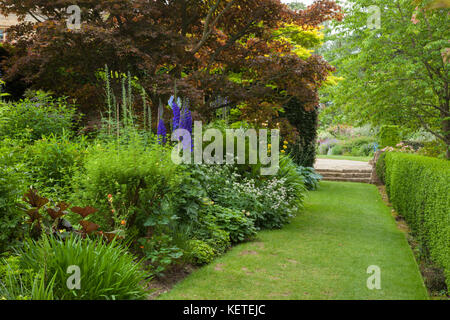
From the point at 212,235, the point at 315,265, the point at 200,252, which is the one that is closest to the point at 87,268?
the point at 200,252

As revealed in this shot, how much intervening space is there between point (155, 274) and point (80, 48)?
4679 mm

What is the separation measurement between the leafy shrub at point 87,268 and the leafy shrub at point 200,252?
4.14ft

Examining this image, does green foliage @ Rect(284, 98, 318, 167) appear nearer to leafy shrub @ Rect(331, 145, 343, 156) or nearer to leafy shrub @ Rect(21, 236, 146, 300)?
leafy shrub @ Rect(21, 236, 146, 300)

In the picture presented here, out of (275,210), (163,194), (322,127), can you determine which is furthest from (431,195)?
(322,127)

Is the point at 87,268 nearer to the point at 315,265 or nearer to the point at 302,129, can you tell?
the point at 315,265

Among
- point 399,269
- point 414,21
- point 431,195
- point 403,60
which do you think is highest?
point 414,21

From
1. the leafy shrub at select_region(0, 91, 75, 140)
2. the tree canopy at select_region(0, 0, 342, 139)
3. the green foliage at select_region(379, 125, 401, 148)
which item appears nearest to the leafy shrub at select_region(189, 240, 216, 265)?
the tree canopy at select_region(0, 0, 342, 139)

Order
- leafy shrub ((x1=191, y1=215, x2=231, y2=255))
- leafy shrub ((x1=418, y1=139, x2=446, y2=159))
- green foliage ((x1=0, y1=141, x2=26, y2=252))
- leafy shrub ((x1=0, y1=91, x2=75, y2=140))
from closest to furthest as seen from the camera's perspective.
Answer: green foliage ((x1=0, y1=141, x2=26, y2=252))
leafy shrub ((x1=191, y1=215, x2=231, y2=255))
leafy shrub ((x1=0, y1=91, x2=75, y2=140))
leafy shrub ((x1=418, y1=139, x2=446, y2=159))

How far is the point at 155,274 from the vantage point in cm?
405

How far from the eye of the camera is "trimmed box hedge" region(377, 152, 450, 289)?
438 cm

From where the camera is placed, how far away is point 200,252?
466cm

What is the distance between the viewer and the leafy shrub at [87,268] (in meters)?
3.04

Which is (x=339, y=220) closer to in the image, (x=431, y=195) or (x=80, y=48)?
(x=431, y=195)
